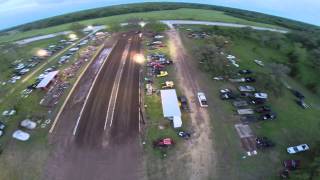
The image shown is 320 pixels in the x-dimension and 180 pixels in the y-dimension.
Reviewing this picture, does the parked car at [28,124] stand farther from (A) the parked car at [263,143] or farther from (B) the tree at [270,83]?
(B) the tree at [270,83]

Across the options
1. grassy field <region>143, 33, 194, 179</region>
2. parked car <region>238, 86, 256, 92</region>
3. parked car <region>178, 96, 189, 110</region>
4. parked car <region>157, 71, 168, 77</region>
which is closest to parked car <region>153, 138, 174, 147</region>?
grassy field <region>143, 33, 194, 179</region>

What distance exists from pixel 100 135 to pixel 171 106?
17841 mm

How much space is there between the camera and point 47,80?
2972 inches

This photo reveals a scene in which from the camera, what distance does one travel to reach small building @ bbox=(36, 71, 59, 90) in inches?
2864

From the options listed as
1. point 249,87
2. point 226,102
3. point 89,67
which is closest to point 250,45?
point 249,87

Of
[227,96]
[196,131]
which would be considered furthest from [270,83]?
[196,131]

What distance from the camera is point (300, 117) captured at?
60.6m

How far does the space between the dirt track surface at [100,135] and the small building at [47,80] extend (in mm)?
9121

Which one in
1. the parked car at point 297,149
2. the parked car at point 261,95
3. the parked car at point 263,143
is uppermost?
the parked car at point 261,95

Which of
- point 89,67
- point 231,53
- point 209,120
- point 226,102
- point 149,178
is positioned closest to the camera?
point 149,178

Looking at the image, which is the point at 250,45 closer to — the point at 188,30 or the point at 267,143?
the point at 188,30

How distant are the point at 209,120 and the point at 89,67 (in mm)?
47435

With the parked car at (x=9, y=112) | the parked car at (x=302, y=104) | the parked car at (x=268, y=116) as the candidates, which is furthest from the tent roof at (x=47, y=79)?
the parked car at (x=302, y=104)

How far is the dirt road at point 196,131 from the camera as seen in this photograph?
47094 millimetres
